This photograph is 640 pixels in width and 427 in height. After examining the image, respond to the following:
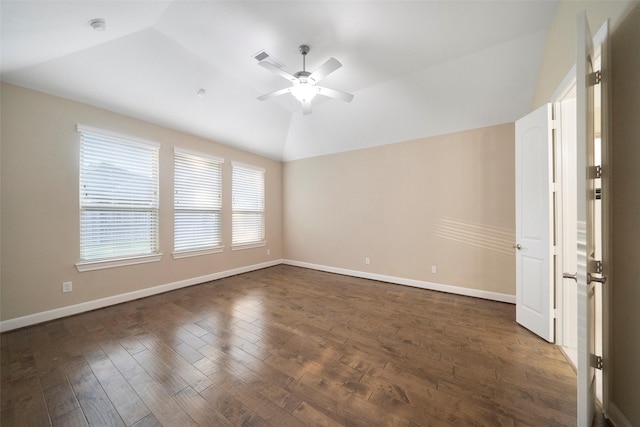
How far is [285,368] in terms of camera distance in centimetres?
187

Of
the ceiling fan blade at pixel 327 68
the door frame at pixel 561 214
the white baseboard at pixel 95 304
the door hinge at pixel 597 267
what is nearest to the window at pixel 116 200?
the white baseboard at pixel 95 304

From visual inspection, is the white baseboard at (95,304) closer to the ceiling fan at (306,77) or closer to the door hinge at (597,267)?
the ceiling fan at (306,77)

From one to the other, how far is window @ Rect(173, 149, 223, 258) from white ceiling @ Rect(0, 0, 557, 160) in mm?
634

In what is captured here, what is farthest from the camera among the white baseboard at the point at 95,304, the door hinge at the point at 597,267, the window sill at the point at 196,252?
the window sill at the point at 196,252

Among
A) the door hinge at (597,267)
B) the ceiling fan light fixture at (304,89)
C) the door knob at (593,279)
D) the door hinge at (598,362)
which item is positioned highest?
the ceiling fan light fixture at (304,89)

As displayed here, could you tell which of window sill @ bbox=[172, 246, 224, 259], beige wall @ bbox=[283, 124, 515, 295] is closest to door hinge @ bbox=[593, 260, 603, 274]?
beige wall @ bbox=[283, 124, 515, 295]

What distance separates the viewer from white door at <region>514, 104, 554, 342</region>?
88.3 inches

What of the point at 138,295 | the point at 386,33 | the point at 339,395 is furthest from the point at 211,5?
the point at 138,295

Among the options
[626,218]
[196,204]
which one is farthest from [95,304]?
[626,218]

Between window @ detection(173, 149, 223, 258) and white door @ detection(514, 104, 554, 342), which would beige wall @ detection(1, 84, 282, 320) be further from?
white door @ detection(514, 104, 554, 342)

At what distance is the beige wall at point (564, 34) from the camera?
4.45 ft

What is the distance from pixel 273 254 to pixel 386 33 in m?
4.89

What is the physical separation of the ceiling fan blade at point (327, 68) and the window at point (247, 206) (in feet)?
10.2

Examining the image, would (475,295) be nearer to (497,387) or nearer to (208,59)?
(497,387)
